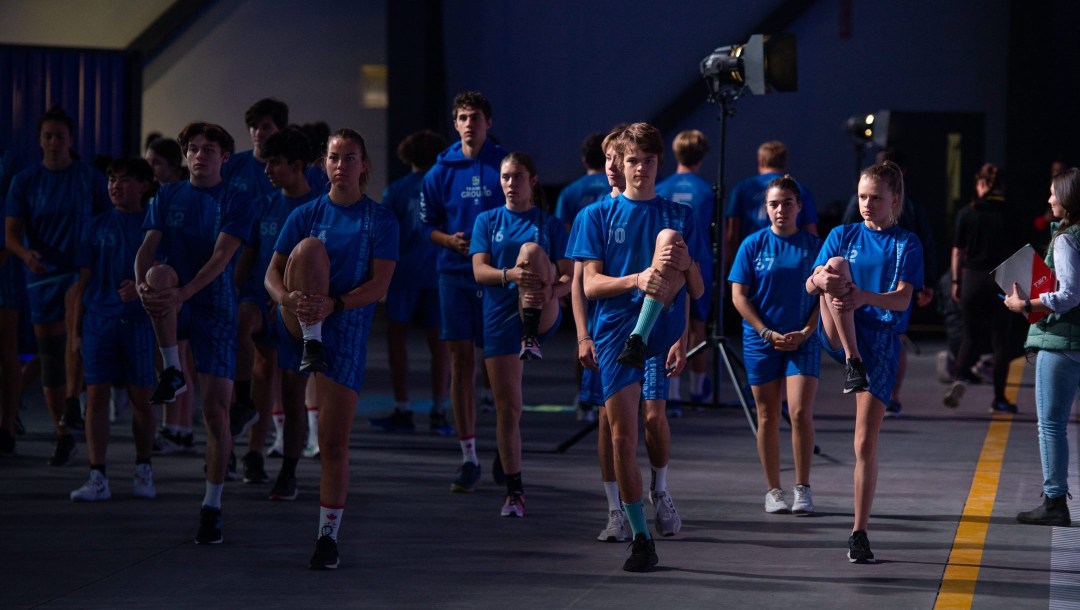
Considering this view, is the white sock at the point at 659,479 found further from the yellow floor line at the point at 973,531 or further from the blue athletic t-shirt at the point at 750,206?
the blue athletic t-shirt at the point at 750,206

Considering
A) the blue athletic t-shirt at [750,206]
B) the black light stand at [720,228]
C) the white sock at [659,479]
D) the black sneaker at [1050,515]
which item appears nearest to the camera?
the white sock at [659,479]

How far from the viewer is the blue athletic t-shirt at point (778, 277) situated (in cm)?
682

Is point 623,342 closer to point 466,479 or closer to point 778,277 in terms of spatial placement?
point 778,277

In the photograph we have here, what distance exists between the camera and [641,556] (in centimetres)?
554

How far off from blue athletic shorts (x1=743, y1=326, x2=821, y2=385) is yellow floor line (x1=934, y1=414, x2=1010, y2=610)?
38.7 inches

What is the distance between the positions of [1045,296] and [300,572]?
338 centimetres

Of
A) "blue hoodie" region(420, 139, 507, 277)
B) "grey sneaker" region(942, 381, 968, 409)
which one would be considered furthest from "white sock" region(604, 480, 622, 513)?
"grey sneaker" region(942, 381, 968, 409)

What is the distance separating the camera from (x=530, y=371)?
13.4m

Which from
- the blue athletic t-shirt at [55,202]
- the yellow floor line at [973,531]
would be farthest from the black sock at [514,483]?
the blue athletic t-shirt at [55,202]

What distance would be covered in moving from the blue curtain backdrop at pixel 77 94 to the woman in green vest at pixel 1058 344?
784cm

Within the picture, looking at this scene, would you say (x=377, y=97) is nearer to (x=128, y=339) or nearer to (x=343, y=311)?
(x=128, y=339)

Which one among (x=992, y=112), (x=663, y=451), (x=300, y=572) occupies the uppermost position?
(x=992, y=112)

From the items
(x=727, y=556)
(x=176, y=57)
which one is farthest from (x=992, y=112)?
(x=727, y=556)

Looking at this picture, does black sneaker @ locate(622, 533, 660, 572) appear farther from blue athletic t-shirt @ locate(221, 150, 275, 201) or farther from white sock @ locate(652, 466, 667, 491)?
blue athletic t-shirt @ locate(221, 150, 275, 201)
